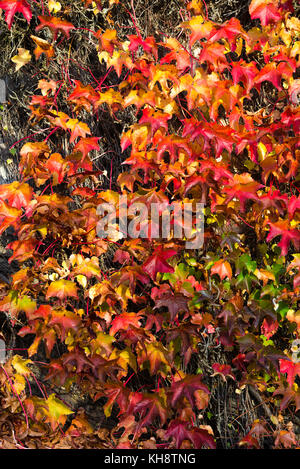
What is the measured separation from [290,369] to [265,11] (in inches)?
62.6

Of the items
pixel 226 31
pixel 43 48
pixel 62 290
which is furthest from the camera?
pixel 43 48

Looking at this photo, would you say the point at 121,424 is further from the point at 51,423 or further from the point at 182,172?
the point at 182,172

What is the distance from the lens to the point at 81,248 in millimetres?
2289

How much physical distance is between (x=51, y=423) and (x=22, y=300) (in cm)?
59

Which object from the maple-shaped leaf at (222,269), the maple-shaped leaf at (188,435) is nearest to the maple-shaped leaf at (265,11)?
the maple-shaped leaf at (222,269)

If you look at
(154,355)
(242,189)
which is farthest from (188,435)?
(242,189)

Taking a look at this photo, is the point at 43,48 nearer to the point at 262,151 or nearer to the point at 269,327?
the point at 262,151

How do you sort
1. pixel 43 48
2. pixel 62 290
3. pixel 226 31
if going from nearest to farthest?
pixel 226 31 → pixel 62 290 → pixel 43 48

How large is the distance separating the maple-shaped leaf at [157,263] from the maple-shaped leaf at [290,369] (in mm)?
718

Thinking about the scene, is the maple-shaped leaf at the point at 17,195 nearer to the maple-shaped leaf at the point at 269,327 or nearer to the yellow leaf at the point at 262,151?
the yellow leaf at the point at 262,151

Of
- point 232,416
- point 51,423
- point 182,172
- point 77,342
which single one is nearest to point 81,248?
point 77,342

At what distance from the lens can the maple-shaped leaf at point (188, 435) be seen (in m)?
2.02

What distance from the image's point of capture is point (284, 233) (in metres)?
2.00

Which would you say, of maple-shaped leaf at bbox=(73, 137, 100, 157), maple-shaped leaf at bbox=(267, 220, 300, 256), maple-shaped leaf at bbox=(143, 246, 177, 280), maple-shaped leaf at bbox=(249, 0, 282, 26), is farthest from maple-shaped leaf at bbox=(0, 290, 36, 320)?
maple-shaped leaf at bbox=(249, 0, 282, 26)
